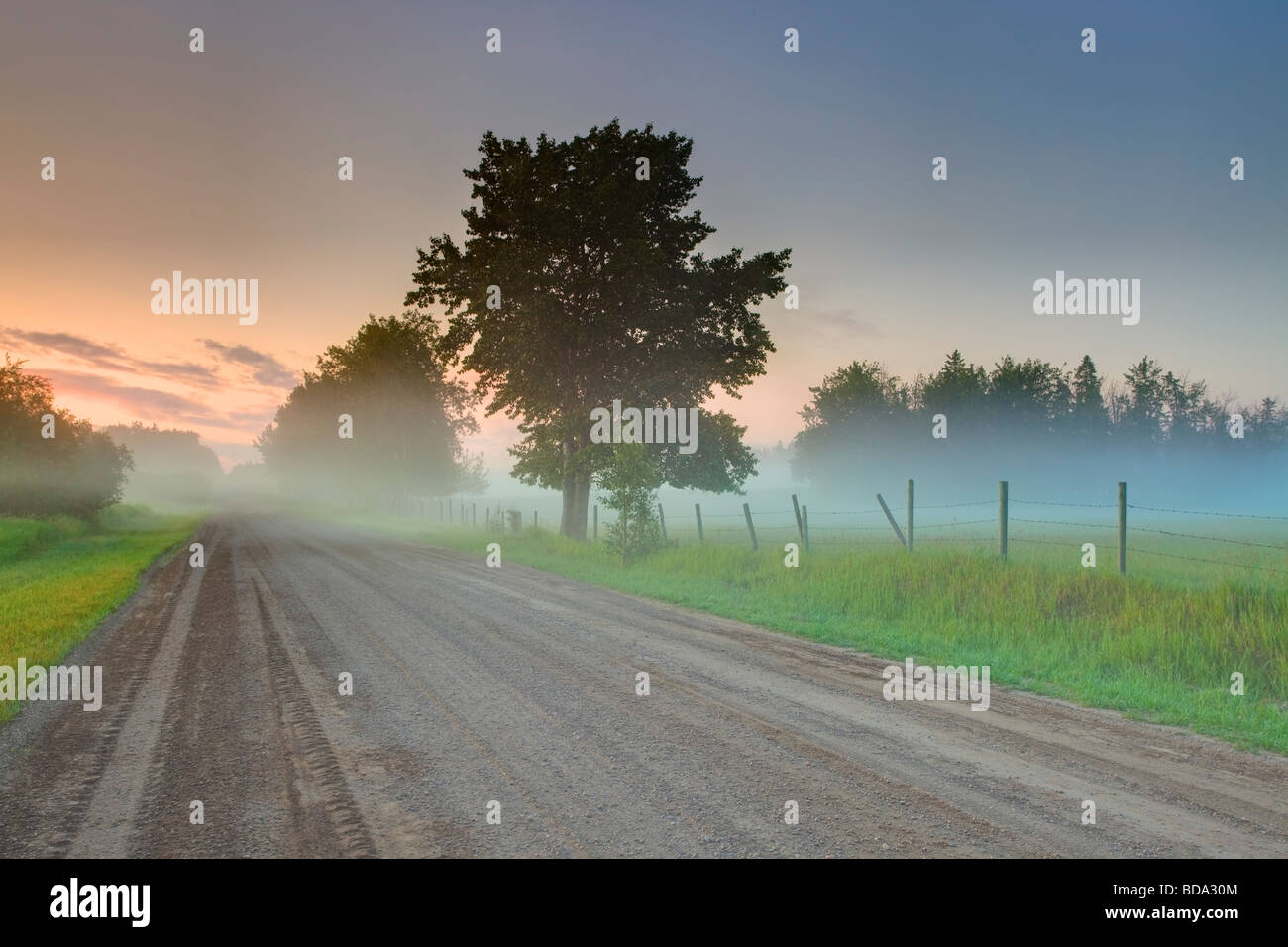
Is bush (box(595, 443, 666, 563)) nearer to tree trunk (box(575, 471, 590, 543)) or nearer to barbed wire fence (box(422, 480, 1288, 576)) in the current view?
barbed wire fence (box(422, 480, 1288, 576))

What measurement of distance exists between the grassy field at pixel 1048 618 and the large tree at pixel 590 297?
10130 millimetres

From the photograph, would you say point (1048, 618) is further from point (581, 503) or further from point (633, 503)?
point (581, 503)

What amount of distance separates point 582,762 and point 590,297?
2219 centimetres

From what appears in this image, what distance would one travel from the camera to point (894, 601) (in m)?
12.7

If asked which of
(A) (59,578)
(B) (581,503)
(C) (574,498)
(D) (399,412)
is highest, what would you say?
(D) (399,412)

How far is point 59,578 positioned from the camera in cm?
1744

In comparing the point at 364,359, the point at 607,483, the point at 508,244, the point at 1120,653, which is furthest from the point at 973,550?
the point at 364,359

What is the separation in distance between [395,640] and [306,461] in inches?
3603

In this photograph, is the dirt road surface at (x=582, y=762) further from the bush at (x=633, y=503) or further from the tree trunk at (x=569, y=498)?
the tree trunk at (x=569, y=498)

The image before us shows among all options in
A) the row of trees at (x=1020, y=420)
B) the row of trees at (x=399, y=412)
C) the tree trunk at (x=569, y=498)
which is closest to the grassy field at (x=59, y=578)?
the tree trunk at (x=569, y=498)

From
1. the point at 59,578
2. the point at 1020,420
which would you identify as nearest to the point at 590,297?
the point at 59,578

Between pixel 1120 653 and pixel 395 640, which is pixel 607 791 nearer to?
pixel 395 640

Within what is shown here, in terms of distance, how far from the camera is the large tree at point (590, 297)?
992 inches
